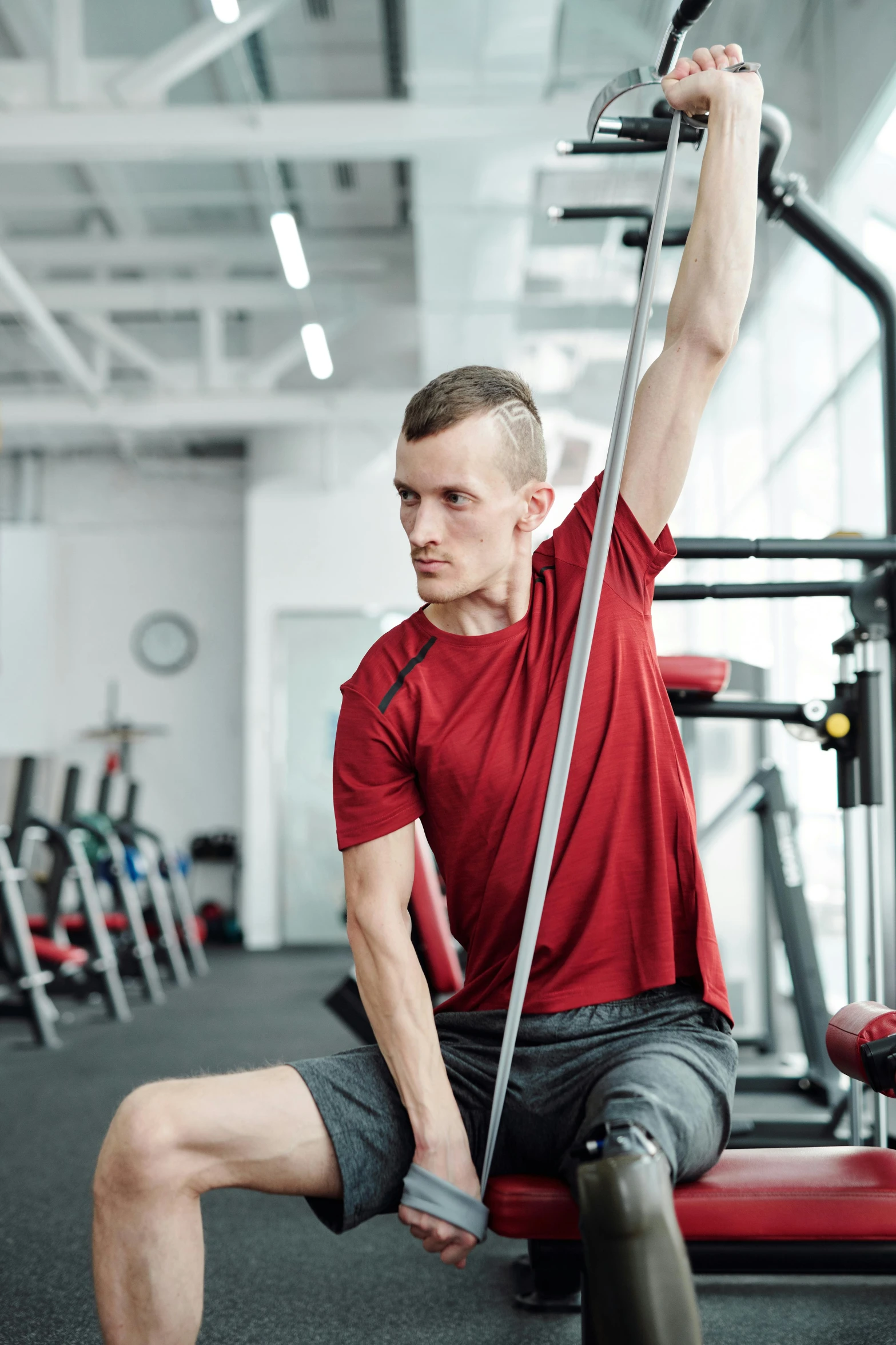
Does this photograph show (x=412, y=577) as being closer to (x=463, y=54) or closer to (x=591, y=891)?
(x=463, y=54)

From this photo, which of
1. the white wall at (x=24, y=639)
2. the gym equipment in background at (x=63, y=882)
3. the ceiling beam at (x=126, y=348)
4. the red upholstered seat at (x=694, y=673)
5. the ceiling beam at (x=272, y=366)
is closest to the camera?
the red upholstered seat at (x=694, y=673)

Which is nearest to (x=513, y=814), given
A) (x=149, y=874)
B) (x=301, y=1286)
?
(x=301, y=1286)

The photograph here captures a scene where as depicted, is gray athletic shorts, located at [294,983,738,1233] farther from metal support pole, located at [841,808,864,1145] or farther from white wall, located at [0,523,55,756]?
white wall, located at [0,523,55,756]

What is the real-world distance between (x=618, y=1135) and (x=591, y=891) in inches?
10.9

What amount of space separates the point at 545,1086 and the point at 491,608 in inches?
19.2

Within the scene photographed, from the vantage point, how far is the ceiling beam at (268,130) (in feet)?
14.3

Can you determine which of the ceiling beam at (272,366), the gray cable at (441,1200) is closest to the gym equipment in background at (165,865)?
the ceiling beam at (272,366)

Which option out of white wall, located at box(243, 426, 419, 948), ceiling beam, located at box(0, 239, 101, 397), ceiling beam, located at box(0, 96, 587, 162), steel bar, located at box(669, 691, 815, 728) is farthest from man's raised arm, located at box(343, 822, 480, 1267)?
white wall, located at box(243, 426, 419, 948)

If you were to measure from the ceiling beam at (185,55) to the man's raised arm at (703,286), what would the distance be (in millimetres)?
3205

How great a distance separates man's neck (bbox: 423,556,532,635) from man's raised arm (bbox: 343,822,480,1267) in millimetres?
221

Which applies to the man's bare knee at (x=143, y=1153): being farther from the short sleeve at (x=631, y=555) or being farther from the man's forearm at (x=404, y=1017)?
the short sleeve at (x=631, y=555)

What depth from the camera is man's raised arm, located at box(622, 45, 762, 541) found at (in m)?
1.21

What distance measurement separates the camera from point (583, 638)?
1027mm

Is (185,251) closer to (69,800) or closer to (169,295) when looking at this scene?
(169,295)
